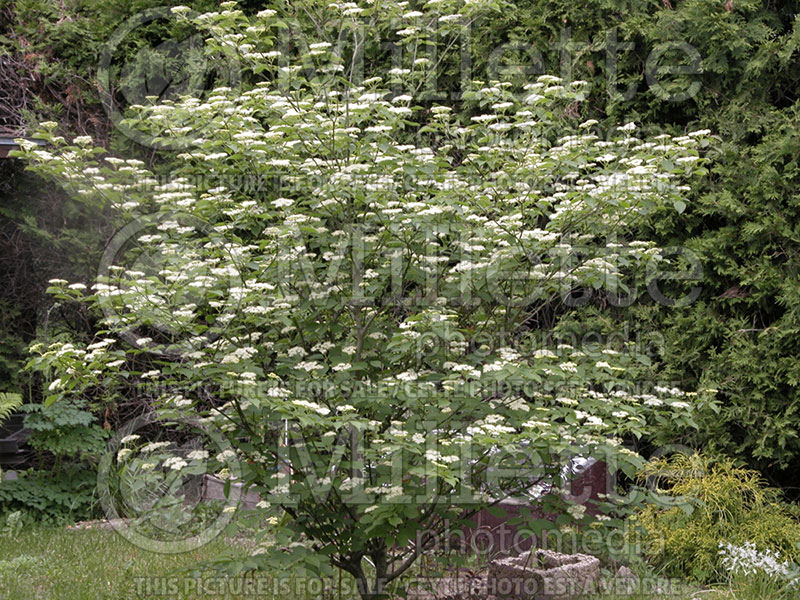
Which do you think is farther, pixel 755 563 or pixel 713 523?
pixel 713 523

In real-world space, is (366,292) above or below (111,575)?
above

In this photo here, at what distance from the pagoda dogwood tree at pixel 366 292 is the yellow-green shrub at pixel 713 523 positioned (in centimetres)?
147

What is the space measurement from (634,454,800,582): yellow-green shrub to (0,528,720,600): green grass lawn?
0.48 m

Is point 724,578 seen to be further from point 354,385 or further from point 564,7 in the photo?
point 564,7

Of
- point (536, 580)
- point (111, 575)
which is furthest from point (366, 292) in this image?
point (111, 575)

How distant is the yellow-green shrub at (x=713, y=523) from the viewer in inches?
177

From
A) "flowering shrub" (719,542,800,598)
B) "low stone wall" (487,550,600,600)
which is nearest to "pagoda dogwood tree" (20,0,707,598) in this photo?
"low stone wall" (487,550,600,600)

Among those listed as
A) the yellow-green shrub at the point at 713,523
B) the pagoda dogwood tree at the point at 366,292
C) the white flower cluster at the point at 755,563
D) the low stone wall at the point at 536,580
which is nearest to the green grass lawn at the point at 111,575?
the low stone wall at the point at 536,580

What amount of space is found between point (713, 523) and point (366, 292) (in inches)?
106

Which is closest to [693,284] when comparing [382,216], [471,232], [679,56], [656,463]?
[656,463]

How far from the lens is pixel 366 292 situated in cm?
342

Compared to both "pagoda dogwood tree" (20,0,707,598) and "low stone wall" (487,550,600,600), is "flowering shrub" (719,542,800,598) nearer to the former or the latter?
"low stone wall" (487,550,600,600)

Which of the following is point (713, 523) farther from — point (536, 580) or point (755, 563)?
point (536, 580)

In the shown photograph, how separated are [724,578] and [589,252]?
84.3 inches
